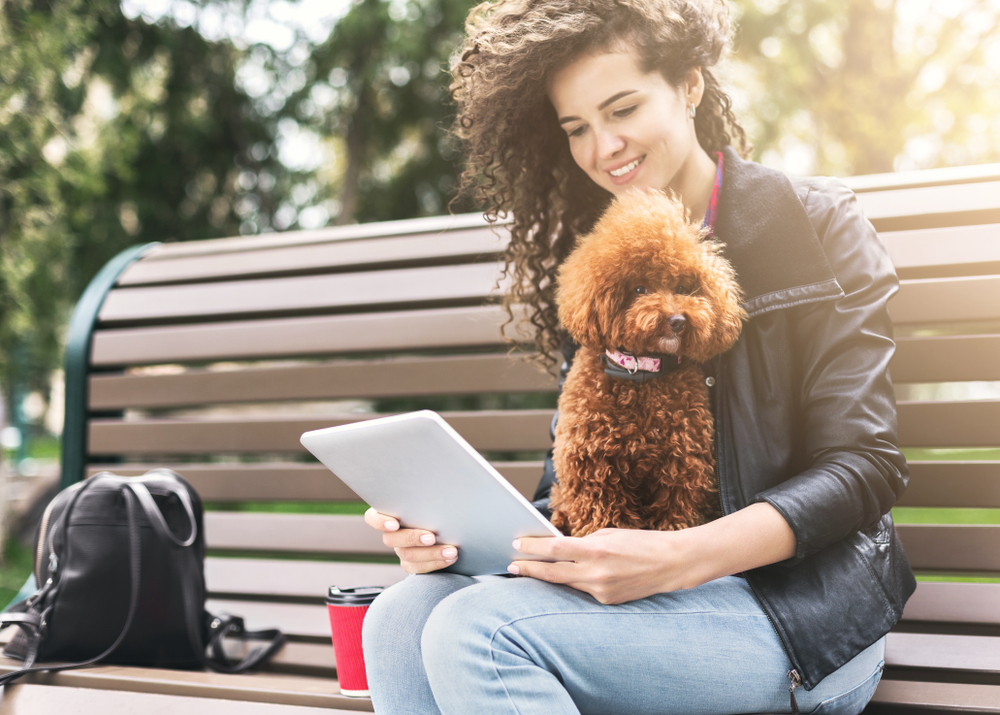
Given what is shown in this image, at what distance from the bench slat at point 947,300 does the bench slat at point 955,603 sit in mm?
664

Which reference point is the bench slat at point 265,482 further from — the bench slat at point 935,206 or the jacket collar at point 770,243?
the bench slat at point 935,206

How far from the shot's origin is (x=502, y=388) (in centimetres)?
225

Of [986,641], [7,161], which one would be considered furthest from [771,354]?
[7,161]

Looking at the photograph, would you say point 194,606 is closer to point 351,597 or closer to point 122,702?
point 122,702

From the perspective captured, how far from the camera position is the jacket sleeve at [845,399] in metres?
1.22

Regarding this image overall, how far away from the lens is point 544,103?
5.82 ft

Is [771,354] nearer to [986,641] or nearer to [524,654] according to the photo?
[524,654]

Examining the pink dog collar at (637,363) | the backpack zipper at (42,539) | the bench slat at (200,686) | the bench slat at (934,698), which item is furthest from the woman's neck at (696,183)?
the backpack zipper at (42,539)

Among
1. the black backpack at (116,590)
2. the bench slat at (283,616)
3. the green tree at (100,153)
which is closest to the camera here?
the black backpack at (116,590)

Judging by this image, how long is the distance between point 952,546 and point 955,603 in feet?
0.45

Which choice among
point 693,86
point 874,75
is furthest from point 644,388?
point 874,75

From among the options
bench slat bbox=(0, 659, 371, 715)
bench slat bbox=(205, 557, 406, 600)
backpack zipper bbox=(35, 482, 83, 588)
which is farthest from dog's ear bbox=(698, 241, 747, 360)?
backpack zipper bbox=(35, 482, 83, 588)

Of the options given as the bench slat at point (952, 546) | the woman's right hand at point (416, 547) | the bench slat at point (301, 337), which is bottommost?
the bench slat at point (952, 546)

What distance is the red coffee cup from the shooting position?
5.31 feet
